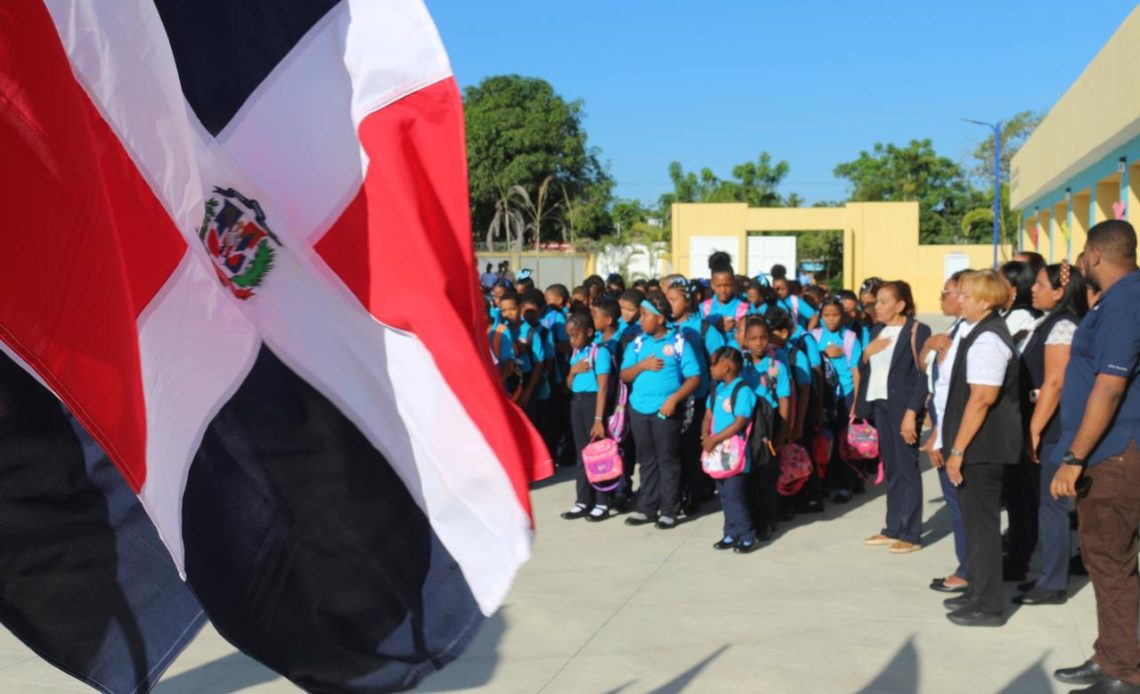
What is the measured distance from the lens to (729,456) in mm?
7820

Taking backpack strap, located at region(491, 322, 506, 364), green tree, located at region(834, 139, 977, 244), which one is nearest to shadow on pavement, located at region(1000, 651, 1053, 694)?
backpack strap, located at region(491, 322, 506, 364)

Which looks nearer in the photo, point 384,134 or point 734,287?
point 384,134

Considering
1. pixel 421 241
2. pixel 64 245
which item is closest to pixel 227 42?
pixel 421 241

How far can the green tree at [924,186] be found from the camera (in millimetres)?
53938

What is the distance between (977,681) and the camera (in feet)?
17.7

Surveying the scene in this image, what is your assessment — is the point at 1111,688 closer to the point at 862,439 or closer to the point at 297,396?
the point at 297,396

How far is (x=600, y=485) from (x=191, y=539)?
6.36 m

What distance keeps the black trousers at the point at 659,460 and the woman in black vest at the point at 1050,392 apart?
7.86 feet

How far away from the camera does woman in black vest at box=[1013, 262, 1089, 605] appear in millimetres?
6270

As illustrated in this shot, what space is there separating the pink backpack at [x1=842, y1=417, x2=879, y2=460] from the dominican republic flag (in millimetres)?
6856

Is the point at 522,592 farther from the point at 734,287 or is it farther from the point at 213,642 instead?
the point at 734,287

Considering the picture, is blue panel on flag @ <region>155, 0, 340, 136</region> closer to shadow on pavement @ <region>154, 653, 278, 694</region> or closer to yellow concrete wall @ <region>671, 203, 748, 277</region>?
shadow on pavement @ <region>154, 653, 278, 694</region>

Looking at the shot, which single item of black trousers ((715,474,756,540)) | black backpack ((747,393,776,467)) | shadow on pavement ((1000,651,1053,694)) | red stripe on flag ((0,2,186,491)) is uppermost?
red stripe on flag ((0,2,186,491))

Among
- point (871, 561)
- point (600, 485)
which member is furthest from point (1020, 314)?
point (600, 485)
